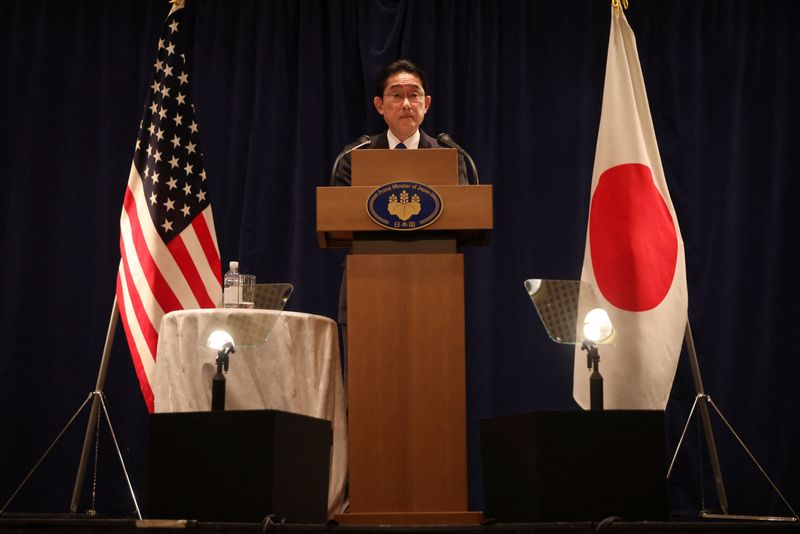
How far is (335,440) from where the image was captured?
3373 mm

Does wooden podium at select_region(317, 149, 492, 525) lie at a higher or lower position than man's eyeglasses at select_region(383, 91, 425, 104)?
lower

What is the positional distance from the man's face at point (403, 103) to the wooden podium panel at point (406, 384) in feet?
3.46

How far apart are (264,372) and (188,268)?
3.10 feet

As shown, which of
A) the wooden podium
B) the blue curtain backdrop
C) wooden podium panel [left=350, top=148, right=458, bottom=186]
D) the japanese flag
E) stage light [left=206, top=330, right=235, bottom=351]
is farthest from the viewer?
the blue curtain backdrop

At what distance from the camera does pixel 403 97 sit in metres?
3.52

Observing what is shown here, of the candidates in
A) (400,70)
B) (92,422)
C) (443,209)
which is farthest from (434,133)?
(443,209)

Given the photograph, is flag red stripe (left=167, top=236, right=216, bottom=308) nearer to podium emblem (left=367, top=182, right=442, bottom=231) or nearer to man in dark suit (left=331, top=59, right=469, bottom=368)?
man in dark suit (left=331, top=59, right=469, bottom=368)

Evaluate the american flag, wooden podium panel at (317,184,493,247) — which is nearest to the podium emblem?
wooden podium panel at (317,184,493,247)

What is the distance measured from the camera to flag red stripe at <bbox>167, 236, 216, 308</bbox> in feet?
13.0

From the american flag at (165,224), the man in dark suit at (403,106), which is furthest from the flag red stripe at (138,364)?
the man in dark suit at (403,106)

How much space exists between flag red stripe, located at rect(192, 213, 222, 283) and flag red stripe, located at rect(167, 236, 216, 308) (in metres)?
0.08

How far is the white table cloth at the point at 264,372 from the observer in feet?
10.5

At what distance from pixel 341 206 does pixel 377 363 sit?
46 cm

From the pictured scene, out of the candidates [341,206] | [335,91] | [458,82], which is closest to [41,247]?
[335,91]
